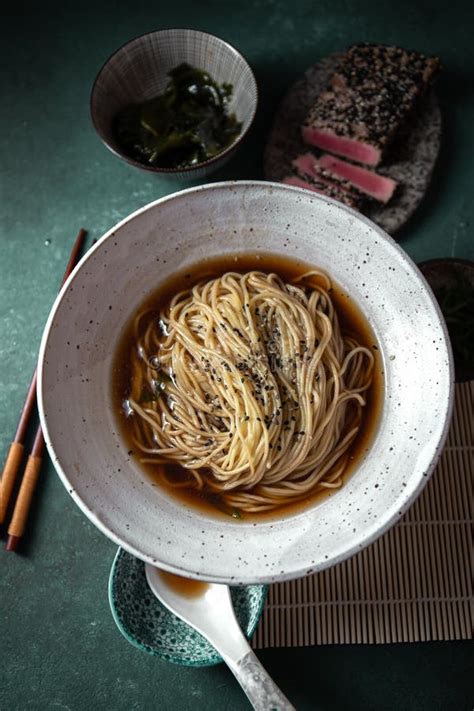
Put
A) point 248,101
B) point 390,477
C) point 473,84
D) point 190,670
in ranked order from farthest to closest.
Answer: point 473,84 → point 248,101 → point 190,670 → point 390,477

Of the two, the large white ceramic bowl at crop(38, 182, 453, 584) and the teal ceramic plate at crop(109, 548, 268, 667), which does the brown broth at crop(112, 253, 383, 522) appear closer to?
the large white ceramic bowl at crop(38, 182, 453, 584)

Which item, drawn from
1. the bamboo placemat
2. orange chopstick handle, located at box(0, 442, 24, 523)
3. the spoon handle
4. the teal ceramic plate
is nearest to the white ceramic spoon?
the spoon handle

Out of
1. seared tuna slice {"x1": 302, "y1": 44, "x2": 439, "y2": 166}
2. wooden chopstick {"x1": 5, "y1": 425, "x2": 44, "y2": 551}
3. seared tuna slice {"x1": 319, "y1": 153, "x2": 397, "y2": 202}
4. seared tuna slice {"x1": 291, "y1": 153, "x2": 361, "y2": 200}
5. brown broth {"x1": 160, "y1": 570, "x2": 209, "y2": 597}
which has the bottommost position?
wooden chopstick {"x1": 5, "y1": 425, "x2": 44, "y2": 551}

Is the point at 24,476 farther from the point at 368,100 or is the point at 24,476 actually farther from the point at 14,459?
the point at 368,100

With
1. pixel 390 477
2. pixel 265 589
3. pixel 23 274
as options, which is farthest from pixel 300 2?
pixel 265 589

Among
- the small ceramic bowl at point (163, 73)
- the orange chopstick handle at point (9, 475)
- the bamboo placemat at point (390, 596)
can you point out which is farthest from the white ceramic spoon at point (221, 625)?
the small ceramic bowl at point (163, 73)

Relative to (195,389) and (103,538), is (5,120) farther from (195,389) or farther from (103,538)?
(103,538)

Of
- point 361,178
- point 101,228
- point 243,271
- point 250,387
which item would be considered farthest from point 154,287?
point 361,178

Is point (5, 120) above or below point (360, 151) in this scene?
below
